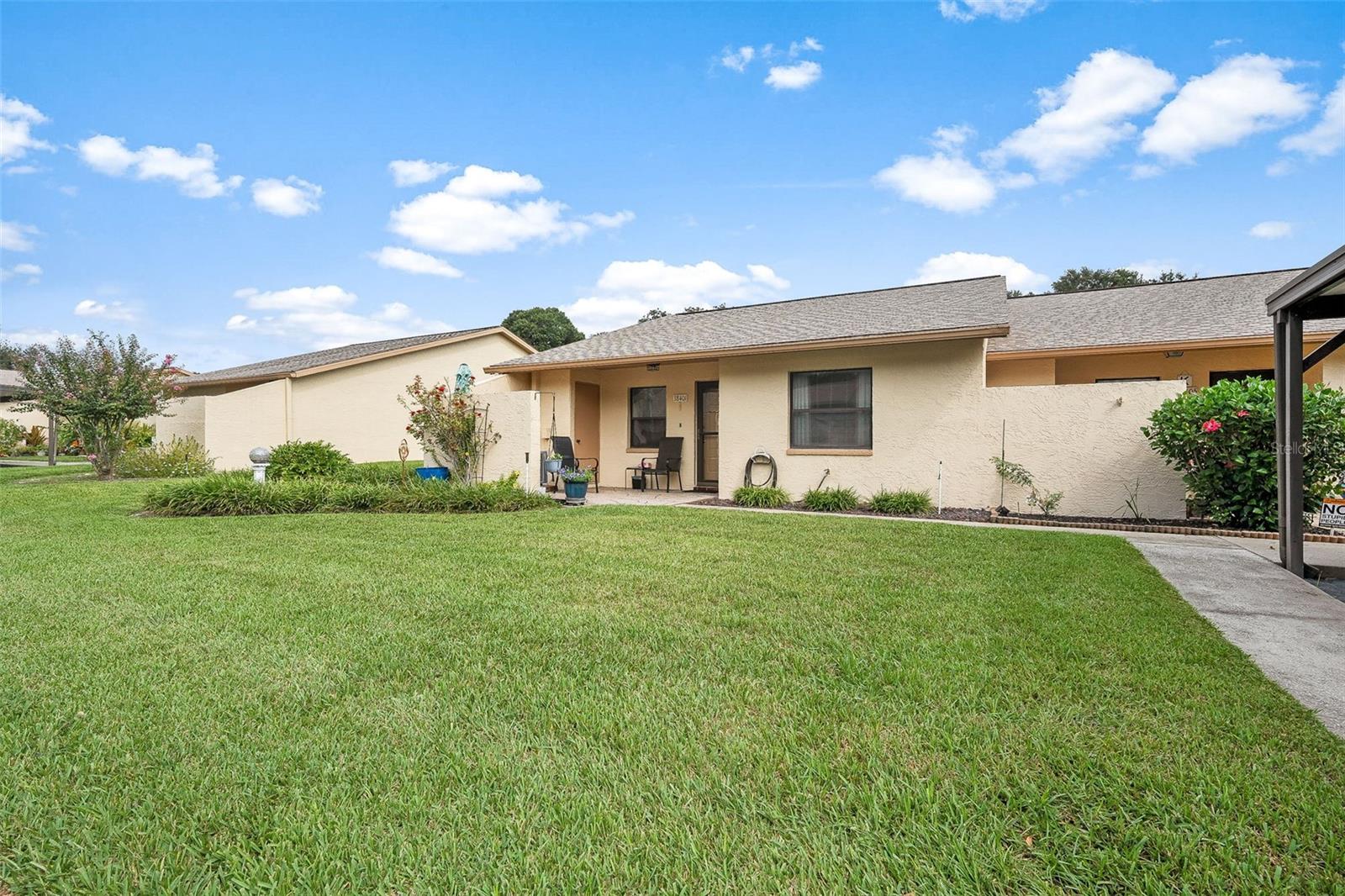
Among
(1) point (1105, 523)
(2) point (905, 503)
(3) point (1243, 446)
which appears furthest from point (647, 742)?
(3) point (1243, 446)

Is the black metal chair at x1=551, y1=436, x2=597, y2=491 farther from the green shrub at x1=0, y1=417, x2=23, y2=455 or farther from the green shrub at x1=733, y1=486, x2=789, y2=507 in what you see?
the green shrub at x1=0, y1=417, x2=23, y2=455

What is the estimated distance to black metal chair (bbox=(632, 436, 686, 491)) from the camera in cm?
1284

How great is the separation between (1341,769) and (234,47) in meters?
15.8

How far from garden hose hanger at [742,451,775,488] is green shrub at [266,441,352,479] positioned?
23.3ft

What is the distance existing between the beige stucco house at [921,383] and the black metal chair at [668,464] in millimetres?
198

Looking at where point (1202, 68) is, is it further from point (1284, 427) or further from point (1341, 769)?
point (1341, 769)

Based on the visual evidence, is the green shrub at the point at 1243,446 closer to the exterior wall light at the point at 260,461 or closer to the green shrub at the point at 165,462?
the exterior wall light at the point at 260,461

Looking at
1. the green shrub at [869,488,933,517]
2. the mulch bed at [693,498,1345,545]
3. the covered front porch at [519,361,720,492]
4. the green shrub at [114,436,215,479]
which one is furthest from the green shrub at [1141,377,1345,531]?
the green shrub at [114,436,215,479]

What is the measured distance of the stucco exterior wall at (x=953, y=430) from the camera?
872cm

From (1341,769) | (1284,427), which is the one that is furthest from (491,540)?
(1284,427)

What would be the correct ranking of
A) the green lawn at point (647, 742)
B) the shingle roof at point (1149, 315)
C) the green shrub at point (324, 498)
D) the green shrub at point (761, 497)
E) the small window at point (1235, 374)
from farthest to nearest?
the small window at point (1235, 374) → the shingle roof at point (1149, 315) → the green shrub at point (761, 497) → the green shrub at point (324, 498) → the green lawn at point (647, 742)

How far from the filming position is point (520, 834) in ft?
6.04

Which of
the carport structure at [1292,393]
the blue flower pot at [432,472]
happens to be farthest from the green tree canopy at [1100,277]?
the blue flower pot at [432,472]

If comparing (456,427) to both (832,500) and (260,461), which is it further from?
(832,500)
